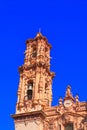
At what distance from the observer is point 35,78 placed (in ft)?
143

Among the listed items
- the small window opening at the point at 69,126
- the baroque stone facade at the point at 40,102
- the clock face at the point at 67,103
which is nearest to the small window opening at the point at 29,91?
the baroque stone facade at the point at 40,102

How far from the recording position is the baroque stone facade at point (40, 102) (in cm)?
3900

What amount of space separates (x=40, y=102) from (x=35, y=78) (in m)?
3.47

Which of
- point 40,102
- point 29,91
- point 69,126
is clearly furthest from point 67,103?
point 29,91

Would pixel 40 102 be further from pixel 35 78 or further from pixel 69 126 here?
pixel 69 126

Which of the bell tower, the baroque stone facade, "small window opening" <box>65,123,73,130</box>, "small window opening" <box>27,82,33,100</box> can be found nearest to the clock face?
the baroque stone facade

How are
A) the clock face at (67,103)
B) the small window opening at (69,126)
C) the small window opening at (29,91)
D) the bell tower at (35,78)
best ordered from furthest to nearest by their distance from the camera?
the small window opening at (29,91) → the bell tower at (35,78) → the clock face at (67,103) → the small window opening at (69,126)

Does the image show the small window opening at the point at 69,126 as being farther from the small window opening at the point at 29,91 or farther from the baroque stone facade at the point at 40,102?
the small window opening at the point at 29,91

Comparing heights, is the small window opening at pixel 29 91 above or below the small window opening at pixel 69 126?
above

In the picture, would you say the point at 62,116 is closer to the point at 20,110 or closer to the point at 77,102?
the point at 77,102

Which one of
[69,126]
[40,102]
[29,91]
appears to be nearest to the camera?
[69,126]

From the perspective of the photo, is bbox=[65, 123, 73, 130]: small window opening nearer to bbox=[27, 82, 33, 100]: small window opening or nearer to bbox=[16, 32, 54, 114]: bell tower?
bbox=[16, 32, 54, 114]: bell tower

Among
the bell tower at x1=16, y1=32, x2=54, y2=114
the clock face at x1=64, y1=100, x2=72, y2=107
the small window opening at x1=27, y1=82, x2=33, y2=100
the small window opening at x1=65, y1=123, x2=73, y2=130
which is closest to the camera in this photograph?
the small window opening at x1=65, y1=123, x2=73, y2=130

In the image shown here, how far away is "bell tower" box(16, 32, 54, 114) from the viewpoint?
41750 mm
